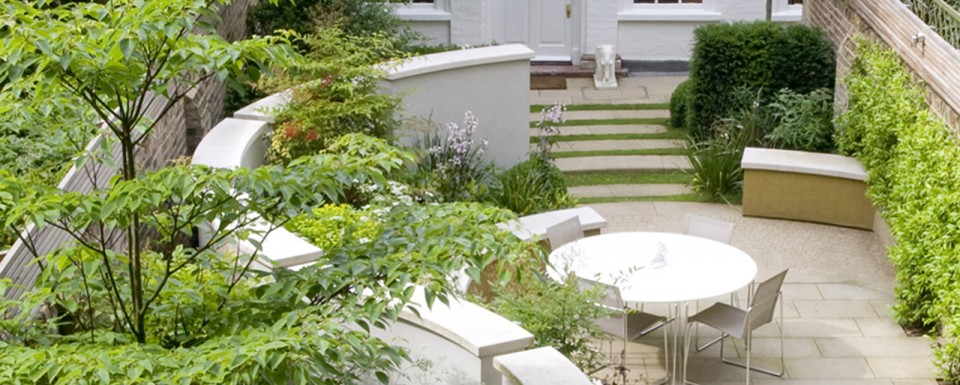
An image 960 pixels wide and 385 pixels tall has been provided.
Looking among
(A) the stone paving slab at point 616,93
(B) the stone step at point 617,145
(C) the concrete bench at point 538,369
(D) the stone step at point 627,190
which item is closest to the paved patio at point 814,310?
(D) the stone step at point 627,190

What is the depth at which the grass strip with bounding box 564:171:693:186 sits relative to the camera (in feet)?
44.9

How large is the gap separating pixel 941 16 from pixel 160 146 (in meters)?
7.00

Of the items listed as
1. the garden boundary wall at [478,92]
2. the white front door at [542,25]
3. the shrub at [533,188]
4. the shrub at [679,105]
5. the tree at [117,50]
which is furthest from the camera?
the white front door at [542,25]

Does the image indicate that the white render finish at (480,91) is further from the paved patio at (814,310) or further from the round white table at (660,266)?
the round white table at (660,266)

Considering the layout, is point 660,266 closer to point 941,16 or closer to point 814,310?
point 814,310

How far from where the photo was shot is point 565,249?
9.49 meters

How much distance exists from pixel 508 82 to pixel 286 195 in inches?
334

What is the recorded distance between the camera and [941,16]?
11.4 m

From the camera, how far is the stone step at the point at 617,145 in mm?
14492

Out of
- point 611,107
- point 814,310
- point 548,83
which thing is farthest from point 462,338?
point 548,83

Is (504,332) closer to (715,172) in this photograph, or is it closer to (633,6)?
(715,172)

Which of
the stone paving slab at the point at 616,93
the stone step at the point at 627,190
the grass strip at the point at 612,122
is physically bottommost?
the stone step at the point at 627,190

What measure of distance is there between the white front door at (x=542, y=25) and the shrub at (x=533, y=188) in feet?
17.5

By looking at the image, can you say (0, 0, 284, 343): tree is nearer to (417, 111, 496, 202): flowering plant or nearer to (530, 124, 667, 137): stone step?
(417, 111, 496, 202): flowering plant
